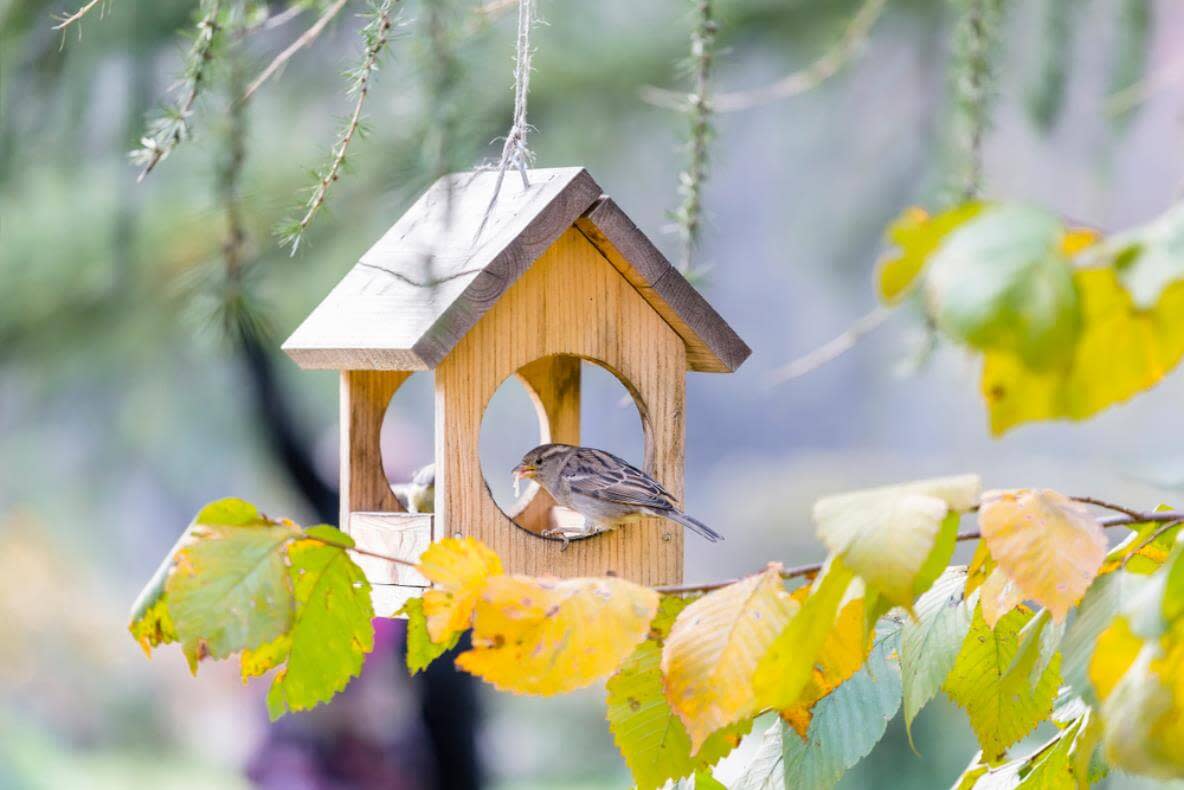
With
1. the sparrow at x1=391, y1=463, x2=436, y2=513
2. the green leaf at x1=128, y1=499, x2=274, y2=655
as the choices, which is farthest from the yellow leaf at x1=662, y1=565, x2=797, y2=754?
the sparrow at x1=391, y1=463, x2=436, y2=513

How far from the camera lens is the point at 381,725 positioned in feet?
11.3

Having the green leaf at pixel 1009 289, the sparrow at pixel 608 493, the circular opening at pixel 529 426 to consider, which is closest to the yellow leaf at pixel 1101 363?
the green leaf at pixel 1009 289

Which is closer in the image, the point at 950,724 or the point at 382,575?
the point at 382,575

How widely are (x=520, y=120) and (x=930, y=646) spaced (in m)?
0.68

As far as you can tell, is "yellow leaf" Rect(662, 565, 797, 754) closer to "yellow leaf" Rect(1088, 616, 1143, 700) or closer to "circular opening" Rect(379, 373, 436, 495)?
"yellow leaf" Rect(1088, 616, 1143, 700)

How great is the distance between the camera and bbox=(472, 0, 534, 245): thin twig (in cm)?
118

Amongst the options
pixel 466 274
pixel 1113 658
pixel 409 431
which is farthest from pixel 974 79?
pixel 409 431

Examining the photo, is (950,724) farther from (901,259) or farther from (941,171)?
(901,259)

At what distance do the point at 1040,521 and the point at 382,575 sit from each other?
2.63 ft

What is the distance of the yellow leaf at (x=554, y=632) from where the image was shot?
0.63 m

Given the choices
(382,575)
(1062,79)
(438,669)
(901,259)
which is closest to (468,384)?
(382,575)

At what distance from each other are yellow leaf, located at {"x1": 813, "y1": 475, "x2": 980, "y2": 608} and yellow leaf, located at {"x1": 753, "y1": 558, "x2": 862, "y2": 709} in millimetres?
17

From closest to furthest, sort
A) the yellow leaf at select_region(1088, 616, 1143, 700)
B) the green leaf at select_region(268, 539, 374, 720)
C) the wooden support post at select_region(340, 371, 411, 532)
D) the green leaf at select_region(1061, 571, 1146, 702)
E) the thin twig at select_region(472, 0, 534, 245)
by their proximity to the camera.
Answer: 1. the yellow leaf at select_region(1088, 616, 1143, 700)
2. the green leaf at select_region(1061, 571, 1146, 702)
3. the green leaf at select_region(268, 539, 374, 720)
4. the thin twig at select_region(472, 0, 534, 245)
5. the wooden support post at select_region(340, 371, 411, 532)

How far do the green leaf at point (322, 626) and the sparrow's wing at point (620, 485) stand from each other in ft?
1.96
